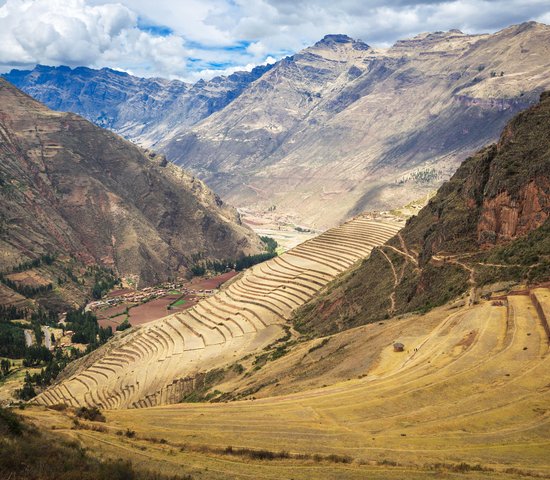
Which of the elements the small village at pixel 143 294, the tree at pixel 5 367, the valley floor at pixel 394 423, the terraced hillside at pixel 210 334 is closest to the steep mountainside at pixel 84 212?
the small village at pixel 143 294

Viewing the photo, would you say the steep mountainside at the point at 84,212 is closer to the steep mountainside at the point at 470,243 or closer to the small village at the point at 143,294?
the small village at the point at 143,294

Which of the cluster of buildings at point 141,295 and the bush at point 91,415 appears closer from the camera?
the bush at point 91,415

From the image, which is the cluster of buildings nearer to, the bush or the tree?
the tree

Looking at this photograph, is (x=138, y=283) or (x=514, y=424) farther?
(x=138, y=283)

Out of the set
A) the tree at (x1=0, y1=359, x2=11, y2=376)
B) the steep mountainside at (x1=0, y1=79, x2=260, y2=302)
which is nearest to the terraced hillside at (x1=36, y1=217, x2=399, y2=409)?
the tree at (x1=0, y1=359, x2=11, y2=376)

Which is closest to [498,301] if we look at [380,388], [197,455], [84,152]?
[380,388]

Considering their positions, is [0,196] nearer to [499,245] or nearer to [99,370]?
[99,370]
